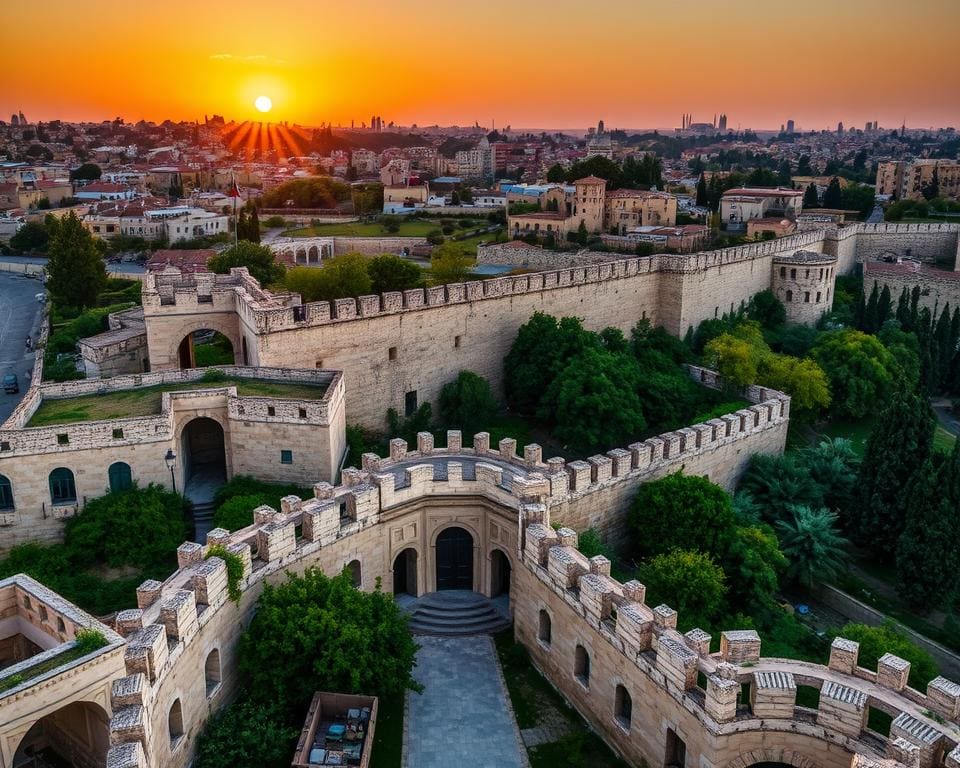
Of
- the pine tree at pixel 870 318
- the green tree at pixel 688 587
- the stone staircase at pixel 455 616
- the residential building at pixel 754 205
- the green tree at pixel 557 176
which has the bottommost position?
the stone staircase at pixel 455 616

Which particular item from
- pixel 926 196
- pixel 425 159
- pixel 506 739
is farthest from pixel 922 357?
pixel 425 159

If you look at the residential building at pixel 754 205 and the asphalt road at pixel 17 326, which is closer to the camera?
the asphalt road at pixel 17 326

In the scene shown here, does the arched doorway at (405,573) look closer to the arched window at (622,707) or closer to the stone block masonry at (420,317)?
the arched window at (622,707)

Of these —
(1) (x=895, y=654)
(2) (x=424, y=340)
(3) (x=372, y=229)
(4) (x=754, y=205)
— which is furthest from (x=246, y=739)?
(4) (x=754, y=205)

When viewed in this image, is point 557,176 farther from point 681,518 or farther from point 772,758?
point 772,758

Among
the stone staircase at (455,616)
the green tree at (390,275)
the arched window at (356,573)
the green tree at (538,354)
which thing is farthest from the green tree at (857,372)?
the arched window at (356,573)

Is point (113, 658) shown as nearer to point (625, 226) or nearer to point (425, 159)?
point (625, 226)

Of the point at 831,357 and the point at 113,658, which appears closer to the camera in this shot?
the point at 113,658
